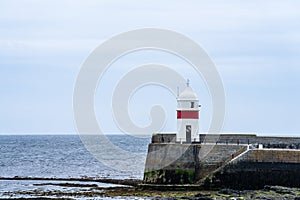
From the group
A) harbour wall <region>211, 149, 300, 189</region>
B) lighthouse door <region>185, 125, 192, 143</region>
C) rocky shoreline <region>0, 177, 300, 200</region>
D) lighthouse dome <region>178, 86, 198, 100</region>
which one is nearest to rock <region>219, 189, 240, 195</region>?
rocky shoreline <region>0, 177, 300, 200</region>

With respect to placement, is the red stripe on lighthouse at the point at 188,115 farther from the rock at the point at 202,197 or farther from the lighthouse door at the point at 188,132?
the rock at the point at 202,197

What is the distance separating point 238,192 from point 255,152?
5.83ft

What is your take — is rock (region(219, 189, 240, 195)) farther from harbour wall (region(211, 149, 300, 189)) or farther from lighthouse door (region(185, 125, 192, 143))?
lighthouse door (region(185, 125, 192, 143))

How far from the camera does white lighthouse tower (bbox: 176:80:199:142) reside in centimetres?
3000

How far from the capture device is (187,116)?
3002 centimetres

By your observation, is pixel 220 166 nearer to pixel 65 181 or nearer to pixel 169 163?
pixel 169 163

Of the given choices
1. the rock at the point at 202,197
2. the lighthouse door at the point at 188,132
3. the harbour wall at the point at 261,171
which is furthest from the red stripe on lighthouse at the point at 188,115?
the rock at the point at 202,197

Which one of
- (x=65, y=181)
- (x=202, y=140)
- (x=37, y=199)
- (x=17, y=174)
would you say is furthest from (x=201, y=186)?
(x=17, y=174)

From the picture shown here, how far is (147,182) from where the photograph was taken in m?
30.1

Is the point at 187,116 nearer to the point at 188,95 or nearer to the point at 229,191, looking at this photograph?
the point at 188,95

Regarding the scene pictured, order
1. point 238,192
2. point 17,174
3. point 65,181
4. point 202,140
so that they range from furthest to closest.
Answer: point 17,174 → point 65,181 → point 202,140 → point 238,192

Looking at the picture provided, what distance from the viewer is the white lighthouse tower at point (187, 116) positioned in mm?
30000

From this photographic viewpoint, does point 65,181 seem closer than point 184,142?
No

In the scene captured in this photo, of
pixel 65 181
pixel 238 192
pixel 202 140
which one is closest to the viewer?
pixel 238 192
